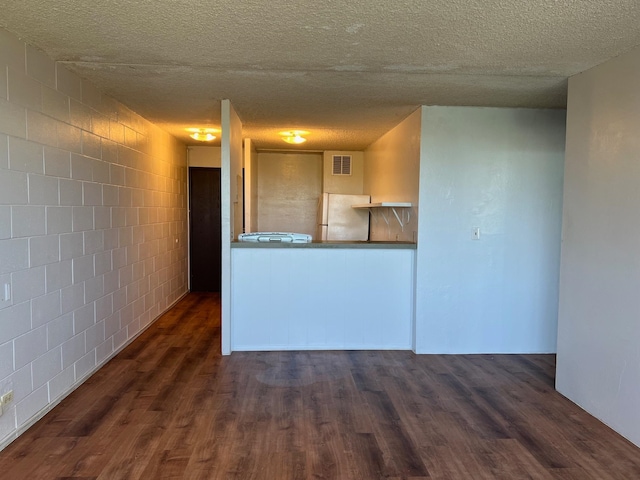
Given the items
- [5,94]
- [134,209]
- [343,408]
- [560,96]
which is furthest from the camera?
[134,209]

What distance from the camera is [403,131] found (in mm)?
4355

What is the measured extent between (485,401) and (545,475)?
834 millimetres

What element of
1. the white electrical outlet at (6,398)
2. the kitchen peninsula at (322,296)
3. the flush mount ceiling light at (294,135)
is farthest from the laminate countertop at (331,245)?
the white electrical outlet at (6,398)

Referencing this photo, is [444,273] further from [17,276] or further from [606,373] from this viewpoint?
[17,276]

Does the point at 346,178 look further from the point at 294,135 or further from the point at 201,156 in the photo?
the point at 201,156

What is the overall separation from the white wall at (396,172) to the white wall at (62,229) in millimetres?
2581

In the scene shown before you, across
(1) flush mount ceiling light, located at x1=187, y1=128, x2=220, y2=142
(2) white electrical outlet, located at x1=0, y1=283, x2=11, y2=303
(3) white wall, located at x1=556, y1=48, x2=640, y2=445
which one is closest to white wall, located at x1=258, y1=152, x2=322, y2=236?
(1) flush mount ceiling light, located at x1=187, y1=128, x2=220, y2=142

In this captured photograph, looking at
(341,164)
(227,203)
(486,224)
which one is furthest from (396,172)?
(341,164)

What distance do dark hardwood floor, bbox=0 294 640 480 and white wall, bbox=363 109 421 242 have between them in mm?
1403

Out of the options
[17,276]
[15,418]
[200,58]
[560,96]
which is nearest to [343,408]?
[15,418]

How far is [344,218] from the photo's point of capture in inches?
237

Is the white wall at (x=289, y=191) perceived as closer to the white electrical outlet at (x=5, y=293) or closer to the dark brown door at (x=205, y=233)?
the dark brown door at (x=205, y=233)

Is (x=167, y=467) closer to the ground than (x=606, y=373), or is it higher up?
closer to the ground

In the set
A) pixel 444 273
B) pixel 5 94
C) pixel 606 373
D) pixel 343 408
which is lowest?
pixel 343 408
